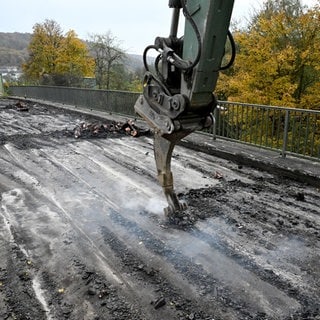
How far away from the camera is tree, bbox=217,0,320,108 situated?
16844 mm

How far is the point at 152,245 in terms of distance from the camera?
3699 millimetres

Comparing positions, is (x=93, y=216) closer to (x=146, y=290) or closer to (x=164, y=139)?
(x=164, y=139)

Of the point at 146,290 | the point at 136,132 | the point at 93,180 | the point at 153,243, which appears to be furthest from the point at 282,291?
the point at 136,132

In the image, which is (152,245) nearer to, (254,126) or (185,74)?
(185,74)

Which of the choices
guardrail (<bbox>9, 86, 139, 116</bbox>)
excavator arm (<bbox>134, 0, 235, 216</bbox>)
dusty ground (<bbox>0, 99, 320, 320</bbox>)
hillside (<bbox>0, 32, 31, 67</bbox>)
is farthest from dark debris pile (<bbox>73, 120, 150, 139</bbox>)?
hillside (<bbox>0, 32, 31, 67</bbox>)

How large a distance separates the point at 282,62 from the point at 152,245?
51.3ft

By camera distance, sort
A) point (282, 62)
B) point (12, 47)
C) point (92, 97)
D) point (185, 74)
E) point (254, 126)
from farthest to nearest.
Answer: point (12, 47)
point (282, 62)
point (92, 97)
point (254, 126)
point (185, 74)

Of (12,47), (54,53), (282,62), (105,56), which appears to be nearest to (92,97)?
(282,62)

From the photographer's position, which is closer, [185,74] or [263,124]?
[185,74]

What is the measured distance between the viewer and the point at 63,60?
3659cm

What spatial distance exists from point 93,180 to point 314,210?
3489mm

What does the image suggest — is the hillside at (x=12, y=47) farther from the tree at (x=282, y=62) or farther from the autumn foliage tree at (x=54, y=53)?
the tree at (x=282, y=62)

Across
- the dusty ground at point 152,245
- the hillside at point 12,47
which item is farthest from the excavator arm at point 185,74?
the hillside at point 12,47

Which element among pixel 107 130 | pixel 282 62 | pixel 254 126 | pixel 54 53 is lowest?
pixel 107 130
